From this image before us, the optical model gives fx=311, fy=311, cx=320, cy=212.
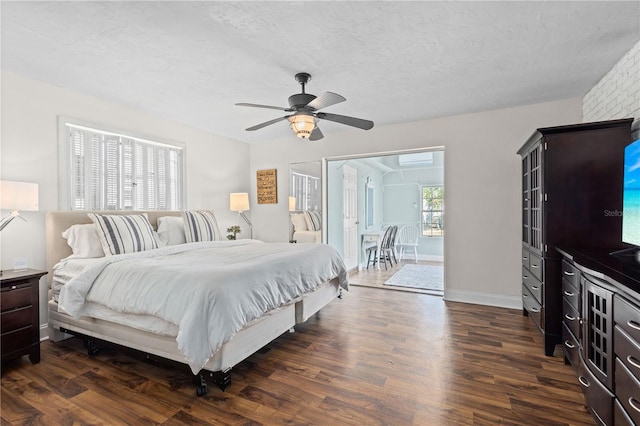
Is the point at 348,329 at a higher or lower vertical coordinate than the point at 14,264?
lower

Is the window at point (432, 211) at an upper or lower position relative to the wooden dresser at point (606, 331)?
upper

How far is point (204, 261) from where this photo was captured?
105 inches

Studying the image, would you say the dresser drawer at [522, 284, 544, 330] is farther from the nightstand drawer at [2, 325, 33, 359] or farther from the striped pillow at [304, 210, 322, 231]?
the nightstand drawer at [2, 325, 33, 359]

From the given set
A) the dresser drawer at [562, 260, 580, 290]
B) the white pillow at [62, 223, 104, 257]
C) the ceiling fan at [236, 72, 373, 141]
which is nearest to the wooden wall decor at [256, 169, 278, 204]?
the ceiling fan at [236, 72, 373, 141]

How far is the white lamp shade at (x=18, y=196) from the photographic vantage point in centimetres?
245

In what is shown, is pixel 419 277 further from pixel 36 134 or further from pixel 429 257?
pixel 36 134

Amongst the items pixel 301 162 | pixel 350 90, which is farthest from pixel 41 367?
pixel 301 162

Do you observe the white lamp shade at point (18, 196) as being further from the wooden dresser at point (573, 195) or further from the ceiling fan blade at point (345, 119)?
the wooden dresser at point (573, 195)

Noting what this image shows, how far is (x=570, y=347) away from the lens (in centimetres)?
223

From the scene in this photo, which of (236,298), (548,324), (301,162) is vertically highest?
(301,162)

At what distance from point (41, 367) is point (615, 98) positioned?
17.5ft

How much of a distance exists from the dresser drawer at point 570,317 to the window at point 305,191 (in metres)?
3.60

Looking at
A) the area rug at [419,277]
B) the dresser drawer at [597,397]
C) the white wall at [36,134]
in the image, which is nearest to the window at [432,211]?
the area rug at [419,277]

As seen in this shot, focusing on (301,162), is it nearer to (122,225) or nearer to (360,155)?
(360,155)
